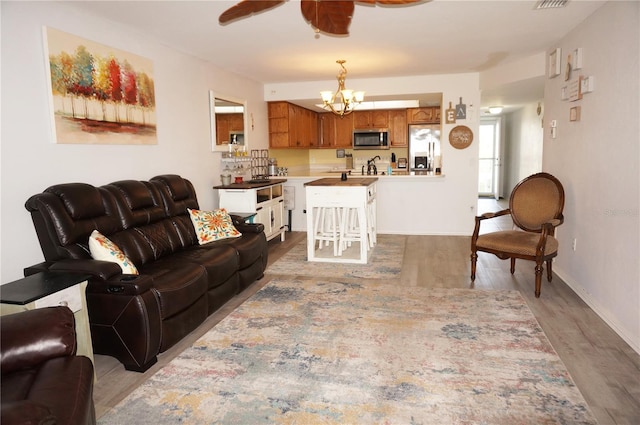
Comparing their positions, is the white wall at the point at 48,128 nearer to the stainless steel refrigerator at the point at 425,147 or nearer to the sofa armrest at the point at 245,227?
the sofa armrest at the point at 245,227

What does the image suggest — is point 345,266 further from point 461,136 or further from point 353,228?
point 461,136

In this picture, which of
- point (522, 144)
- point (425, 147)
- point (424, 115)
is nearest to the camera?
point (424, 115)

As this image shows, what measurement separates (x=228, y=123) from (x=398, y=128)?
3909 mm

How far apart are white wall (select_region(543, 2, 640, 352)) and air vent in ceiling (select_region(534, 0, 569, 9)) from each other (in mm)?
339


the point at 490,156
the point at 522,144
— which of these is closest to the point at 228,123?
the point at 522,144

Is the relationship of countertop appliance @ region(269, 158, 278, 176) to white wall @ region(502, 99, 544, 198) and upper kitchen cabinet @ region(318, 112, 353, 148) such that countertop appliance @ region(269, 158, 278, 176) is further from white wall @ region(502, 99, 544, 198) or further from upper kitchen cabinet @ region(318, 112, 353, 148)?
white wall @ region(502, 99, 544, 198)

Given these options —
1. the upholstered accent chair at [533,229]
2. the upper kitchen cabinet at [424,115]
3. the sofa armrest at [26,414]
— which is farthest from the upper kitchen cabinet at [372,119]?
the sofa armrest at [26,414]

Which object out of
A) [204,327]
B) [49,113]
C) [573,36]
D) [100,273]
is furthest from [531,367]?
[49,113]

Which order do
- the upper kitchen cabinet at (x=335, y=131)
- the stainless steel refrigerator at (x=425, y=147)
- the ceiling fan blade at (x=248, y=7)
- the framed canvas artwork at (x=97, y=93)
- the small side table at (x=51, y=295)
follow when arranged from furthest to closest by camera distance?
1. the upper kitchen cabinet at (x=335, y=131)
2. the stainless steel refrigerator at (x=425, y=147)
3. the framed canvas artwork at (x=97, y=93)
4. the ceiling fan blade at (x=248, y=7)
5. the small side table at (x=51, y=295)

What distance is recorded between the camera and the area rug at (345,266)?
4.59 metres

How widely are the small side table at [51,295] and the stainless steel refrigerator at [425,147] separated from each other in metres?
6.78

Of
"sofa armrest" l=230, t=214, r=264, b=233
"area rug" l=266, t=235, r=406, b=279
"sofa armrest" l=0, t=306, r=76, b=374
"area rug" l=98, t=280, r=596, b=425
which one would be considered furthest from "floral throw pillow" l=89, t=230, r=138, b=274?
"area rug" l=266, t=235, r=406, b=279

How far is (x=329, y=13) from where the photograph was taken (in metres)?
2.48

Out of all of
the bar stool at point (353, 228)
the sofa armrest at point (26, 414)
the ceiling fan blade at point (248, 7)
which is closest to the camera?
the sofa armrest at point (26, 414)
